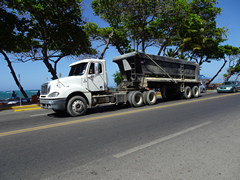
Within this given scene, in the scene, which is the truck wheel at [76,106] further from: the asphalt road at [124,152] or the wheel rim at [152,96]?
the wheel rim at [152,96]

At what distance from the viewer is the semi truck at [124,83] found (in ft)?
26.0

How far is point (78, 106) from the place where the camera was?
26.3 feet

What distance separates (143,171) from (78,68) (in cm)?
712

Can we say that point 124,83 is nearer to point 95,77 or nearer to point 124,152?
point 95,77

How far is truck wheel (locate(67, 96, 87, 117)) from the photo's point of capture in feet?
25.5

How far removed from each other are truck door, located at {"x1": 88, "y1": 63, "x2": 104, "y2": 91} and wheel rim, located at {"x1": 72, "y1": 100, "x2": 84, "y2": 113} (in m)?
1.00

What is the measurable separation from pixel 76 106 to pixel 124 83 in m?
4.44

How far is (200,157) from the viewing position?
3.34m

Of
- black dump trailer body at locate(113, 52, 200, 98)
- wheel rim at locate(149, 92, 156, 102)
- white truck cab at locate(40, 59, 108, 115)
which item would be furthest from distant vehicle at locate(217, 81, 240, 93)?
white truck cab at locate(40, 59, 108, 115)

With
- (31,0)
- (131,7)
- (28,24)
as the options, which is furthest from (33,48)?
(131,7)

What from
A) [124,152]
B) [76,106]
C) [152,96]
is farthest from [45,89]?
[152,96]

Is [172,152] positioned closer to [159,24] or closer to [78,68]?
[78,68]

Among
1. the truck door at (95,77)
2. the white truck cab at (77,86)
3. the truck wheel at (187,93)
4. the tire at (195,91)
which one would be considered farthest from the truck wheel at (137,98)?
the tire at (195,91)

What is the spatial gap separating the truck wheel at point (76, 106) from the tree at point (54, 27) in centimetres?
954
